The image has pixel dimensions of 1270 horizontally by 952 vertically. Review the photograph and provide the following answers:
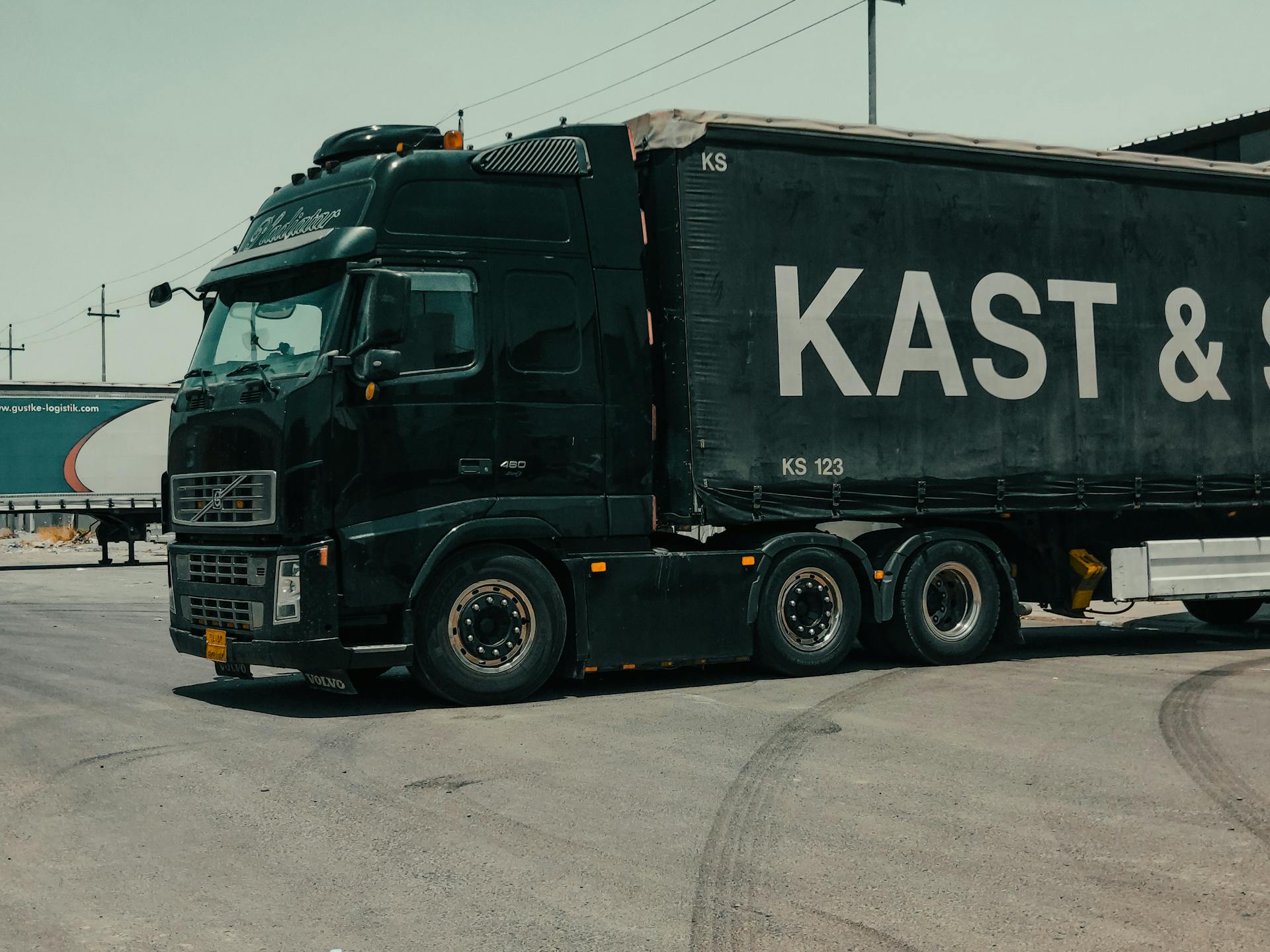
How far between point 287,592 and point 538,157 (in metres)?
3.60

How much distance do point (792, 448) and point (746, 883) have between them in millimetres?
6185

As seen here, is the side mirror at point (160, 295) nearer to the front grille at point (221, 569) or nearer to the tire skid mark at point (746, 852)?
the front grille at point (221, 569)

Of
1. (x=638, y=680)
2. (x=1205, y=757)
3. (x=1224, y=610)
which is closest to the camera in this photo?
(x=1205, y=757)

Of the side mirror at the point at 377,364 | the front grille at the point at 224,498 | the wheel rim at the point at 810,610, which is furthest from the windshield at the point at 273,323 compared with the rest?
the wheel rim at the point at 810,610

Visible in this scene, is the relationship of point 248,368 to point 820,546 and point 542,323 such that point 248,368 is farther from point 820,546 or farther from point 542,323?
point 820,546

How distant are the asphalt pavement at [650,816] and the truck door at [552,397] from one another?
1.49 meters

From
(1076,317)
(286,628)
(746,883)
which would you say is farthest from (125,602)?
(746,883)

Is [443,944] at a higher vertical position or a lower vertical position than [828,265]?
lower

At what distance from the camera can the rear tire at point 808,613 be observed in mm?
A: 11477

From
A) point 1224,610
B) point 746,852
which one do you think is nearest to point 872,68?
point 1224,610

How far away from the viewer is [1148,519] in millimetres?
13469

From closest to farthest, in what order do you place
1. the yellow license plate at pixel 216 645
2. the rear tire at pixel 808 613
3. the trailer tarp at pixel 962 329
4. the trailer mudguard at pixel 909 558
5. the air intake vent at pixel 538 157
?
the yellow license plate at pixel 216 645, the air intake vent at pixel 538 157, the trailer tarp at pixel 962 329, the rear tire at pixel 808 613, the trailer mudguard at pixel 909 558

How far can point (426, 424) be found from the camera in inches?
398

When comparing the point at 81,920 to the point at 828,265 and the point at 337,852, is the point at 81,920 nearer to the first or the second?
the point at 337,852
